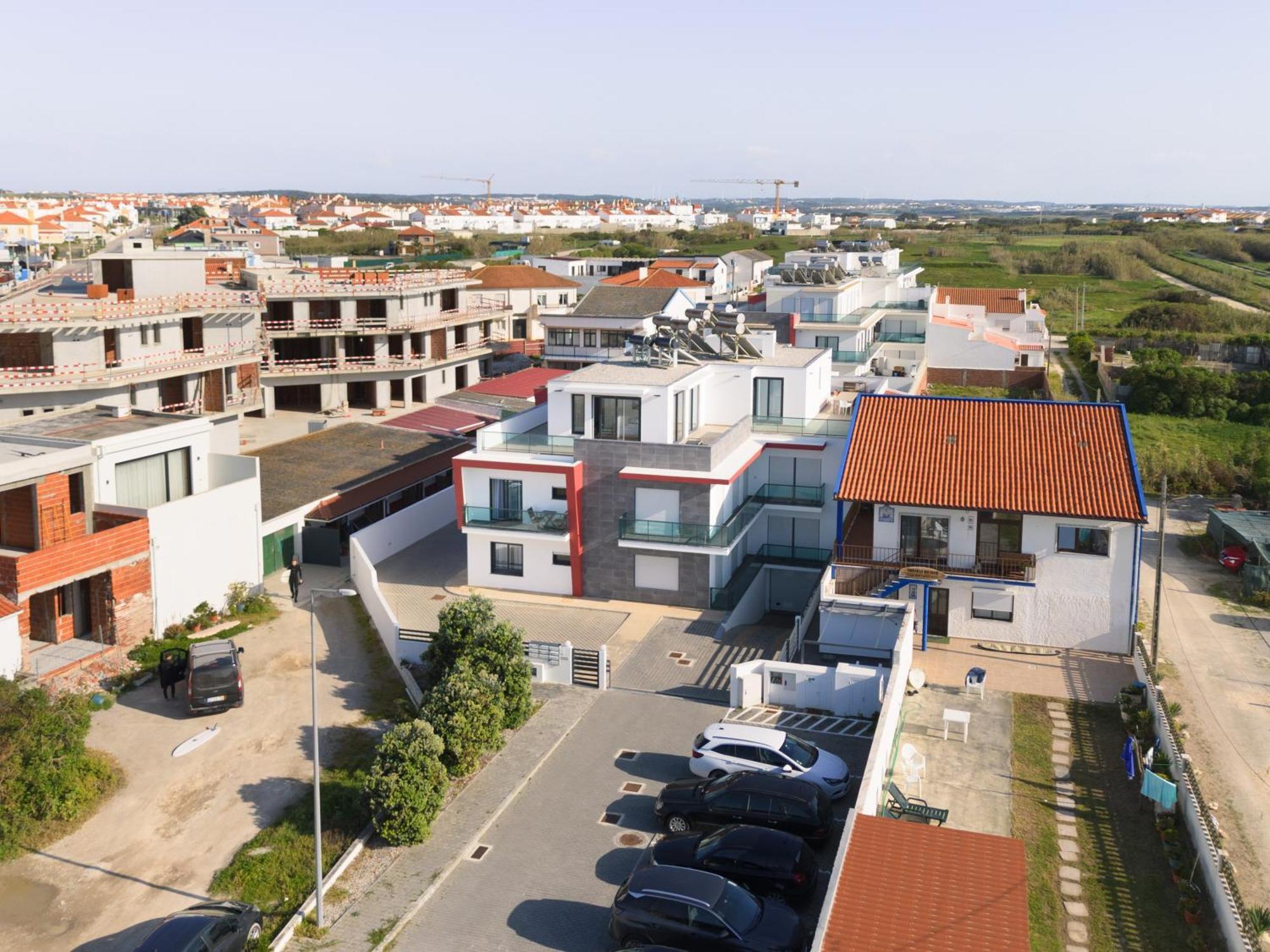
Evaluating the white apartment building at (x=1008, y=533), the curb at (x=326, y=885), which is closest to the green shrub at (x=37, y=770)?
the curb at (x=326, y=885)

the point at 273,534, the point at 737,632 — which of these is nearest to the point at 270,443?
the point at 273,534

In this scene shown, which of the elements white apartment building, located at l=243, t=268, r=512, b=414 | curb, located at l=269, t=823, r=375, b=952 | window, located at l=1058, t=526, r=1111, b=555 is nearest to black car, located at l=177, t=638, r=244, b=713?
curb, located at l=269, t=823, r=375, b=952

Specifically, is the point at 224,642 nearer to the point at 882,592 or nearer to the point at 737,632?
the point at 737,632

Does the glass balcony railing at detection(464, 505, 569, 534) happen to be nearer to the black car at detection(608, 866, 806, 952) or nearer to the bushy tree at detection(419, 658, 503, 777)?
the bushy tree at detection(419, 658, 503, 777)

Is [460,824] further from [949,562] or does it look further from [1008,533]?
[1008,533]

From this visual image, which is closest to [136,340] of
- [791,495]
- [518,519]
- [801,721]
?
[518,519]
